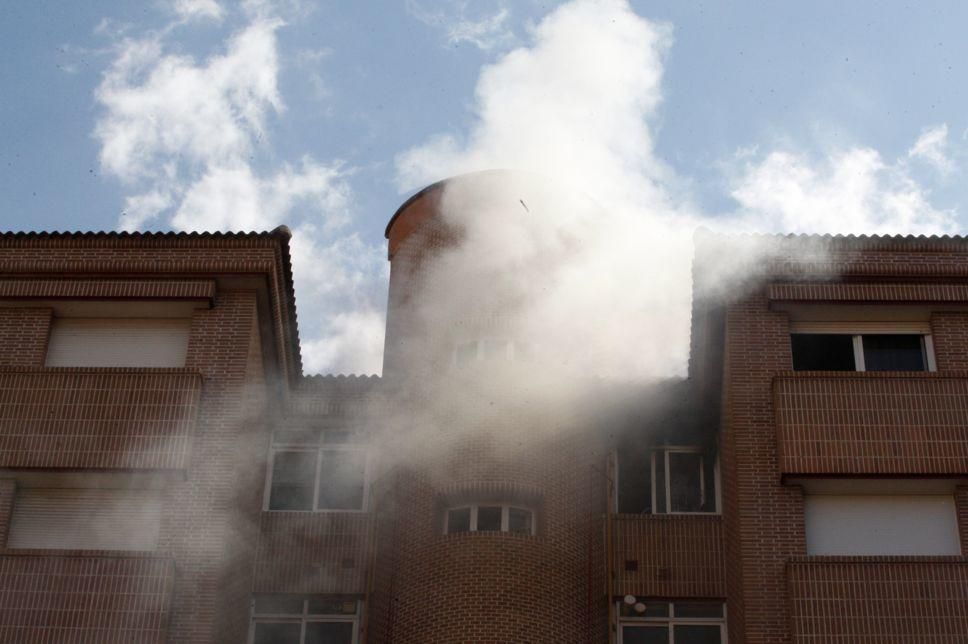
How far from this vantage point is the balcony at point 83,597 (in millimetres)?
17328

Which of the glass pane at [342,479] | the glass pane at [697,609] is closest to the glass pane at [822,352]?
the glass pane at [697,609]

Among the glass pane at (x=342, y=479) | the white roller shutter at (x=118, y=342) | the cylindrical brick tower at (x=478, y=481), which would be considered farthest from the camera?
the glass pane at (x=342, y=479)

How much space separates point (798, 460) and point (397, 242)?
25.4ft

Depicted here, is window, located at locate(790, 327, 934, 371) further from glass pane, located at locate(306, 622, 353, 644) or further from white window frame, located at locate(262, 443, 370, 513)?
glass pane, located at locate(306, 622, 353, 644)

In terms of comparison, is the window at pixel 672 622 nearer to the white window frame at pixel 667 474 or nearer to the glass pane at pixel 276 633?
the white window frame at pixel 667 474

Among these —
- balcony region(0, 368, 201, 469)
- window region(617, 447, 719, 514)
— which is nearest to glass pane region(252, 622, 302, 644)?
balcony region(0, 368, 201, 469)

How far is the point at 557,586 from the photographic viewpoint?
19141 mm

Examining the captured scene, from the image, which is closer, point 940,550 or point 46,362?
point 940,550

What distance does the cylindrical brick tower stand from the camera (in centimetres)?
1884

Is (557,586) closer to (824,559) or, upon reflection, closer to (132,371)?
(824,559)

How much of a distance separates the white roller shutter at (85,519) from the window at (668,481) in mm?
6500

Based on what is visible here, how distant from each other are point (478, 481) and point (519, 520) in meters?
0.79

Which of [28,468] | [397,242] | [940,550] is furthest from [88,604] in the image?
[940,550]

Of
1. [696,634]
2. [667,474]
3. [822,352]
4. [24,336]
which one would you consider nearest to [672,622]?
[696,634]
